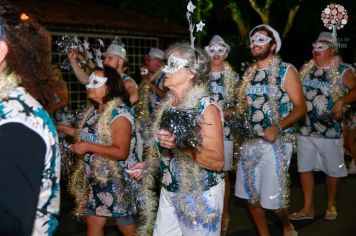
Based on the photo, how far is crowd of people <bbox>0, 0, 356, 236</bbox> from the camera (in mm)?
2070

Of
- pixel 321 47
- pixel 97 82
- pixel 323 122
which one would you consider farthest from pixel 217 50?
pixel 97 82

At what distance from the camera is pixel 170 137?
362 cm

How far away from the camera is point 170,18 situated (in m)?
19.6

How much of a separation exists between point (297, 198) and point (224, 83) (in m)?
2.39

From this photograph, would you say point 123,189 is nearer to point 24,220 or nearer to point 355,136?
point 24,220

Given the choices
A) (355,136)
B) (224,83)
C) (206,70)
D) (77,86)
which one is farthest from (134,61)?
(206,70)

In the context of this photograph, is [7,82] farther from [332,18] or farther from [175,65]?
[332,18]

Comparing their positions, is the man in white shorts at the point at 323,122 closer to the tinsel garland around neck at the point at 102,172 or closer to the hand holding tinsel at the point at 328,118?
the hand holding tinsel at the point at 328,118

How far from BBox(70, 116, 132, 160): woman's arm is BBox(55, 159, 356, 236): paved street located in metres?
2.17

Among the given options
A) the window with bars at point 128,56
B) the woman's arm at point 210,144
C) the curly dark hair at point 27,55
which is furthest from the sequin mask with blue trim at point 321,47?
the window with bars at point 128,56

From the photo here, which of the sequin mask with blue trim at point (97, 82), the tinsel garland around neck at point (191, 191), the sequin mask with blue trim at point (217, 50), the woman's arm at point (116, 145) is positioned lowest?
the tinsel garland around neck at point (191, 191)

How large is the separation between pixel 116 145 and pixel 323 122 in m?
3.40

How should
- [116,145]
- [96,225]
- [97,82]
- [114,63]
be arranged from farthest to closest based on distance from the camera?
1. [114,63]
2. [97,82]
3. [96,225]
4. [116,145]

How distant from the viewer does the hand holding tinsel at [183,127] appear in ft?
11.8
